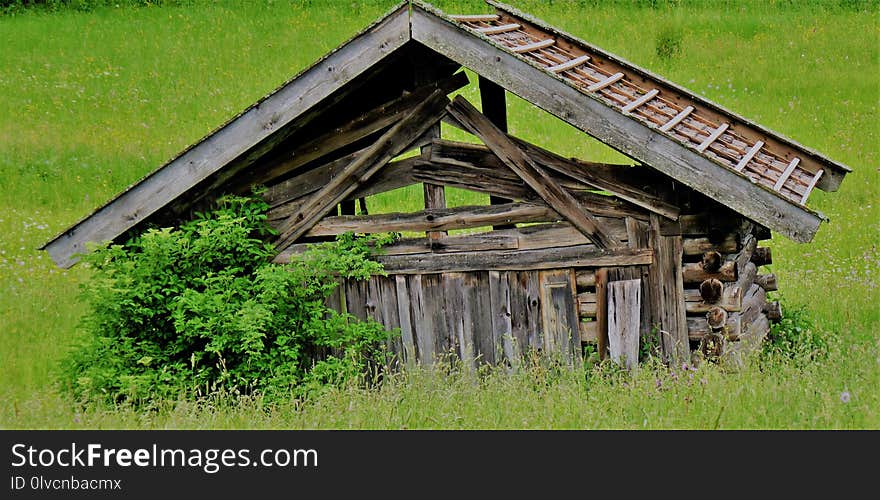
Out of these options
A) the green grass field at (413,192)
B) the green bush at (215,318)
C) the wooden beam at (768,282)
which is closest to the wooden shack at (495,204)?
the green bush at (215,318)

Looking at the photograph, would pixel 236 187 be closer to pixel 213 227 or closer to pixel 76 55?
pixel 213 227

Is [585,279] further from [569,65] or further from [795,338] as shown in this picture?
[795,338]

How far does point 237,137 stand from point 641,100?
10.9 feet

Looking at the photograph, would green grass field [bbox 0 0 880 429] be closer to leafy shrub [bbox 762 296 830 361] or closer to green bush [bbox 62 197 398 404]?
leafy shrub [bbox 762 296 830 361]

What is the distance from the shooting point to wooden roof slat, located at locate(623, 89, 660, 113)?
7922mm

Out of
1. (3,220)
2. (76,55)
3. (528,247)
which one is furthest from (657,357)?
(76,55)

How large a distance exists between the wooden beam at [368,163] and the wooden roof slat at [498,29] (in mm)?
705

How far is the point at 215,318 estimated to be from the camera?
8.12 metres

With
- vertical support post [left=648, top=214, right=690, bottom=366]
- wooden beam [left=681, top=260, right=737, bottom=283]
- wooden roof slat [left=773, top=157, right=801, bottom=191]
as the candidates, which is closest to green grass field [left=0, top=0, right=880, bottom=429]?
vertical support post [left=648, top=214, right=690, bottom=366]

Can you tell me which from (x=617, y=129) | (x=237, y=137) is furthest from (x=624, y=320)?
(x=237, y=137)

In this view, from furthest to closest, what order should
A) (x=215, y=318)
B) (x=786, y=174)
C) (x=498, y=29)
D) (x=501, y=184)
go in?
(x=498, y=29) < (x=786, y=174) < (x=501, y=184) < (x=215, y=318)

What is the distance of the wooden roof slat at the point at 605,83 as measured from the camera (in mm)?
8188

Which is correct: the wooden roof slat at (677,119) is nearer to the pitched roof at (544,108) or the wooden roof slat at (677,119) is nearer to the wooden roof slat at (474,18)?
the pitched roof at (544,108)

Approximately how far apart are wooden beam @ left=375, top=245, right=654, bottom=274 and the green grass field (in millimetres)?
893
